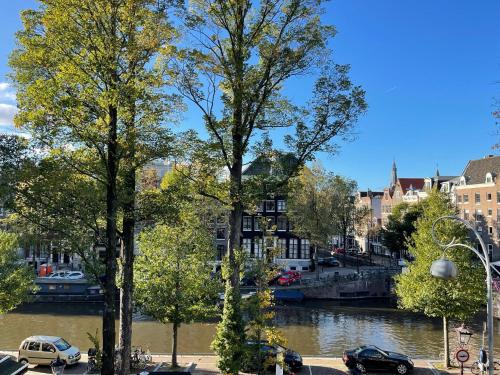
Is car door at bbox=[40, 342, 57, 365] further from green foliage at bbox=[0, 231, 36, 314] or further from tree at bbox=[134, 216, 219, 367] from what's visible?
tree at bbox=[134, 216, 219, 367]

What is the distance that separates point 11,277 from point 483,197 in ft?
185

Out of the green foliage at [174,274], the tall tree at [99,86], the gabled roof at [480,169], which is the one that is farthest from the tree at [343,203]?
the tall tree at [99,86]

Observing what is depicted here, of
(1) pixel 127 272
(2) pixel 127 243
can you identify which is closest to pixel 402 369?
(1) pixel 127 272

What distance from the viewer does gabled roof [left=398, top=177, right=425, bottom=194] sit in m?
90.4

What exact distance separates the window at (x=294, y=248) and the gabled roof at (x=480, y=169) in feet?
83.8

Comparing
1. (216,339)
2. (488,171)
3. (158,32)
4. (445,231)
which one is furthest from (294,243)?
(158,32)

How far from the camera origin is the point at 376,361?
23281 millimetres

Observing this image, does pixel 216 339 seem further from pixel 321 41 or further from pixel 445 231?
pixel 445 231

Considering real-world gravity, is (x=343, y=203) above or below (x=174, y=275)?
above

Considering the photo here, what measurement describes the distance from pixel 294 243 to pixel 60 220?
2011 inches

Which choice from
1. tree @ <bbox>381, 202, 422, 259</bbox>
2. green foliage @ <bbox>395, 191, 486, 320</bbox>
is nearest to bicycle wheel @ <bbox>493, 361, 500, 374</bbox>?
green foliage @ <bbox>395, 191, 486, 320</bbox>

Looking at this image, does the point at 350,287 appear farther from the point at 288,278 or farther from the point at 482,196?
the point at 482,196

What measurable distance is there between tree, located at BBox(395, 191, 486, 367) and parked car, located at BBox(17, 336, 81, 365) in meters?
18.0

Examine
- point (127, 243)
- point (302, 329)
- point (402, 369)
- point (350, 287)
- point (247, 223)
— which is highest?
point (247, 223)
